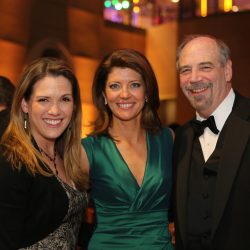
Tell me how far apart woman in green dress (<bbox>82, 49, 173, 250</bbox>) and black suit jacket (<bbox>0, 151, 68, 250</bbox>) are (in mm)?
578

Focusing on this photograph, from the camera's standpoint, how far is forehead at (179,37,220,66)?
250cm

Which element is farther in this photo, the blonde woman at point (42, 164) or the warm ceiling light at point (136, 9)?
the warm ceiling light at point (136, 9)

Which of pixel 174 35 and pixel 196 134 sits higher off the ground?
pixel 174 35

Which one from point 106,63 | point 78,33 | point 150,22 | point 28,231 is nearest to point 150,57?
point 150,22

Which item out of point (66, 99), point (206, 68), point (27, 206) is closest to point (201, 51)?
point (206, 68)

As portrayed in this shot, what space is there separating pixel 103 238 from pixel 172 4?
30.2 feet

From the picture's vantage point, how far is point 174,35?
11305 mm

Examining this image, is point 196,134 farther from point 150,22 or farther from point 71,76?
point 150,22

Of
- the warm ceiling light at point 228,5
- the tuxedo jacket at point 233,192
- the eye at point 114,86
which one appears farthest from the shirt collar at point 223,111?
the warm ceiling light at point 228,5

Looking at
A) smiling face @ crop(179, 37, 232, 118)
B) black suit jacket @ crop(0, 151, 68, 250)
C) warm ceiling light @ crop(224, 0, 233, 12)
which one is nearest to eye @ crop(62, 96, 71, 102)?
black suit jacket @ crop(0, 151, 68, 250)

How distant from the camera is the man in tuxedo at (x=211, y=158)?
2.21 metres

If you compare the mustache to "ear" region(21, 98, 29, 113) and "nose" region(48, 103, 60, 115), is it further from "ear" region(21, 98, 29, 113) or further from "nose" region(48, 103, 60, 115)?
"ear" region(21, 98, 29, 113)

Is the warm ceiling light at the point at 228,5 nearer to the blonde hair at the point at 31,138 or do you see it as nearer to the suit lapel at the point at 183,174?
the suit lapel at the point at 183,174

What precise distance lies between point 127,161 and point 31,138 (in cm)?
74
